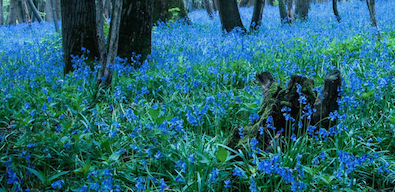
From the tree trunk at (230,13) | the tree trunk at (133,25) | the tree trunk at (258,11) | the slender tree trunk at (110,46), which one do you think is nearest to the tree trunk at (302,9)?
the tree trunk at (258,11)

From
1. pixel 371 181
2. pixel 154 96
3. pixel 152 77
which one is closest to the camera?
pixel 371 181

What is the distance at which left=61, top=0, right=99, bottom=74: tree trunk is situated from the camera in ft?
17.6

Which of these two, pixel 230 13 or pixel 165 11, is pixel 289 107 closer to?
pixel 230 13

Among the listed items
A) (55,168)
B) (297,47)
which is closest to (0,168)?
(55,168)

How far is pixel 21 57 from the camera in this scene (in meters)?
6.68

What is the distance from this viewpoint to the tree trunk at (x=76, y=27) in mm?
5363

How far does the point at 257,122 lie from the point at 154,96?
6.01ft

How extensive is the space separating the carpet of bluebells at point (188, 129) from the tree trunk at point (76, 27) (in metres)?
0.44

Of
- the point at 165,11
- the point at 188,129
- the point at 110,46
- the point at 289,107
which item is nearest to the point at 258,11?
the point at 165,11

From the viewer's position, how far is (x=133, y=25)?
554cm

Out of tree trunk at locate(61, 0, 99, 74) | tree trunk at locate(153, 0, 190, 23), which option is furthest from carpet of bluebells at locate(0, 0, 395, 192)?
tree trunk at locate(153, 0, 190, 23)

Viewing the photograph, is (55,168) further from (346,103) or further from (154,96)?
(346,103)

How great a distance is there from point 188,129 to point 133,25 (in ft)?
9.11

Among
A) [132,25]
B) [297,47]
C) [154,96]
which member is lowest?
[154,96]
